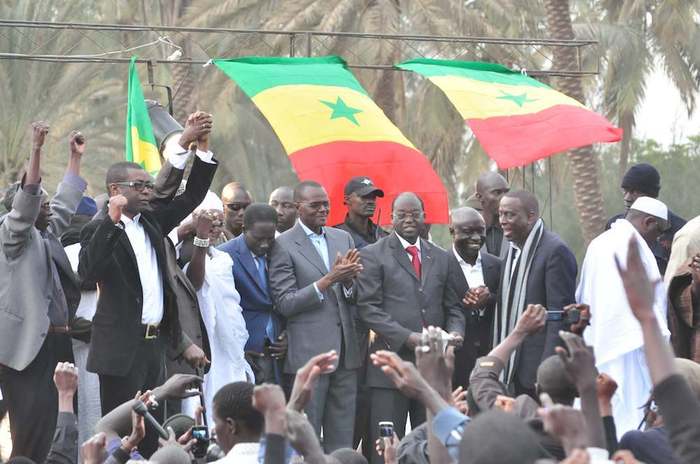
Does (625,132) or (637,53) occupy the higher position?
(637,53)

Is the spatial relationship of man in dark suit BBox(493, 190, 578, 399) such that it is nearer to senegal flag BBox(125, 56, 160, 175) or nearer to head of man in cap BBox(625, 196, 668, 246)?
head of man in cap BBox(625, 196, 668, 246)

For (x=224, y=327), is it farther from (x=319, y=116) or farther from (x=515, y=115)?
(x=515, y=115)

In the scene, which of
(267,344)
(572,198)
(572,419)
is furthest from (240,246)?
(572,198)

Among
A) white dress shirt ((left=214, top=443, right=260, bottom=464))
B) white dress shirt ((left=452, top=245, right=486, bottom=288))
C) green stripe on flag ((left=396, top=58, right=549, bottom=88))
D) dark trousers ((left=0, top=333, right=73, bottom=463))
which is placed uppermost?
green stripe on flag ((left=396, top=58, right=549, bottom=88))

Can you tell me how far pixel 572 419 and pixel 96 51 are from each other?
90.0 ft

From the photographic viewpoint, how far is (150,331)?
372 inches

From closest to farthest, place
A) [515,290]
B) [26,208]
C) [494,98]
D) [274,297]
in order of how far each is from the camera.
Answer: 1. [26,208]
2. [515,290]
3. [274,297]
4. [494,98]

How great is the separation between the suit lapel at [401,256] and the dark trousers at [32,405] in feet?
9.21

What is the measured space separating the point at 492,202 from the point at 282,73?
3056 mm

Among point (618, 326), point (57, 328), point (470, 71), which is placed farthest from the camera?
point (470, 71)

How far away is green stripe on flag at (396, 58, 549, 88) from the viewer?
15.5 m

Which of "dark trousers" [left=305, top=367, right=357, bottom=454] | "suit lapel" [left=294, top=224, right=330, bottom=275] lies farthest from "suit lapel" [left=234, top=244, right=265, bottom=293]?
"dark trousers" [left=305, top=367, right=357, bottom=454]

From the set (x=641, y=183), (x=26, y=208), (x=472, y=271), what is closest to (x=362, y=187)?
(x=472, y=271)

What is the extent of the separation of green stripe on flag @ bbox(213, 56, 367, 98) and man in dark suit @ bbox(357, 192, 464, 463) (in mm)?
3346
